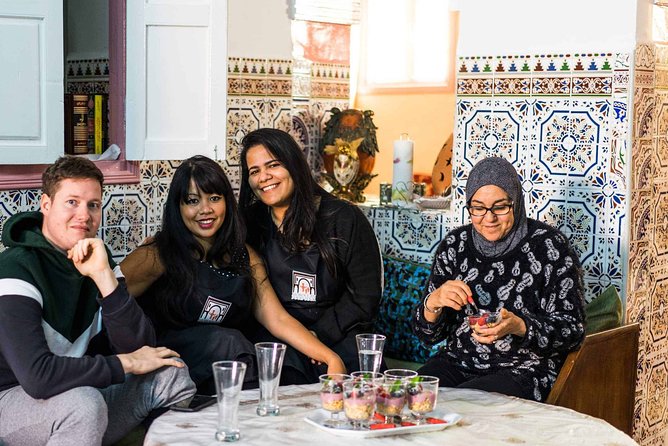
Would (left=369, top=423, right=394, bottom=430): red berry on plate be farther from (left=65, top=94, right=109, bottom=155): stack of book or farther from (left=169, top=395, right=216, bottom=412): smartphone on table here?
(left=65, top=94, right=109, bottom=155): stack of book

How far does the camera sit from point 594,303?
170 inches

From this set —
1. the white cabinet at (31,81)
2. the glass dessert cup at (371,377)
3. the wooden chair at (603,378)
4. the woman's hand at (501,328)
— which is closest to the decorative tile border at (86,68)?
the white cabinet at (31,81)

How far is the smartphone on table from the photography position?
291 centimetres

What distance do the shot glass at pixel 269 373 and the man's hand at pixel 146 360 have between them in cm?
49

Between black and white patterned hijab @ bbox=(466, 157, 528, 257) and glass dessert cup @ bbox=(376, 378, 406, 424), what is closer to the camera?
glass dessert cup @ bbox=(376, 378, 406, 424)

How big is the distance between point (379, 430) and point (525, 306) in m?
1.28

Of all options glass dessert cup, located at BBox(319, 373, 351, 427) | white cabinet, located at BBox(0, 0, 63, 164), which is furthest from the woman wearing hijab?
white cabinet, located at BBox(0, 0, 63, 164)

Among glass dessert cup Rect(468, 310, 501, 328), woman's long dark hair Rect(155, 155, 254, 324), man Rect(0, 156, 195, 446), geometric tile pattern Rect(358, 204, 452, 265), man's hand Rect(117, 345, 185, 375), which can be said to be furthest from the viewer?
geometric tile pattern Rect(358, 204, 452, 265)

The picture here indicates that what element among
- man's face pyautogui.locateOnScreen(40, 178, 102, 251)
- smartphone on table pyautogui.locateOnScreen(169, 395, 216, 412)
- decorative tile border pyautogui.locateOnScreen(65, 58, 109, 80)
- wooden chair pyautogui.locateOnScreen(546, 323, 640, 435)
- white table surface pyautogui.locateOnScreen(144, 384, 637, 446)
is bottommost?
wooden chair pyautogui.locateOnScreen(546, 323, 640, 435)

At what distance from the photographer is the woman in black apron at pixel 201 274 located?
3.91 metres

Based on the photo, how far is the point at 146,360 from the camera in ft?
10.6

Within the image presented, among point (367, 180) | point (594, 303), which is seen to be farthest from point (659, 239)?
point (367, 180)

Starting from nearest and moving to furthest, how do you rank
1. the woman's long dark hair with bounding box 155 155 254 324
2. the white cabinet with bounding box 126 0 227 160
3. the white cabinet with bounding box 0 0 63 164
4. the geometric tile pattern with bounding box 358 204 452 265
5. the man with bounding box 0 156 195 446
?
the man with bounding box 0 156 195 446 < the woman's long dark hair with bounding box 155 155 254 324 < the white cabinet with bounding box 0 0 63 164 < the white cabinet with bounding box 126 0 227 160 < the geometric tile pattern with bounding box 358 204 452 265

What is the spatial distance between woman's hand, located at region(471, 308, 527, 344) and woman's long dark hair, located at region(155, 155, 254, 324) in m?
0.93
